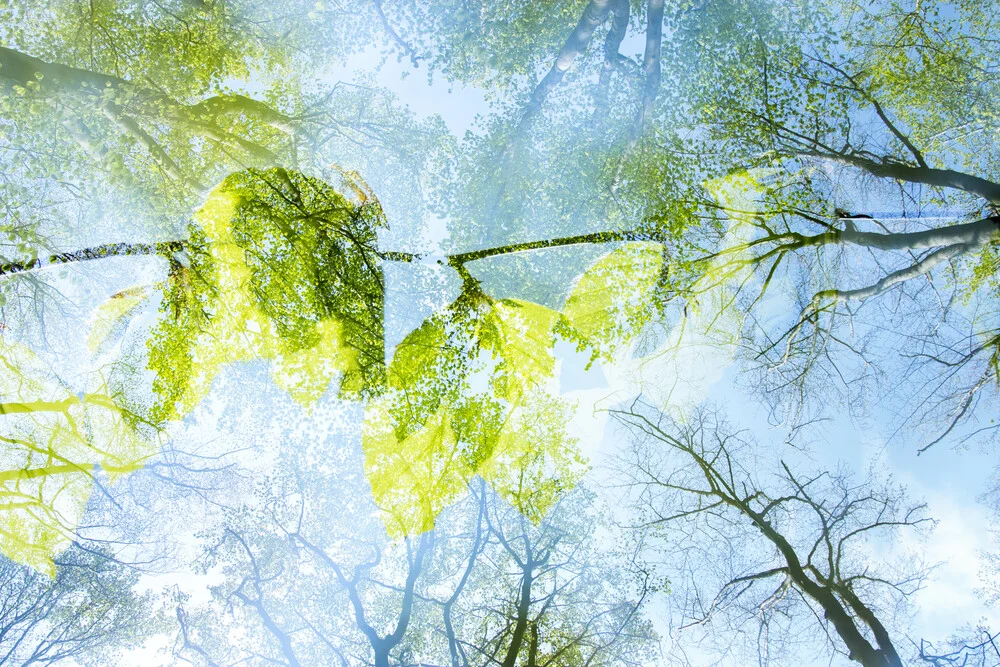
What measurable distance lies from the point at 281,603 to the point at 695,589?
5.04 m

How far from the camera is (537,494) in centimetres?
632

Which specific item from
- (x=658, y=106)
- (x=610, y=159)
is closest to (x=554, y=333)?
(x=610, y=159)

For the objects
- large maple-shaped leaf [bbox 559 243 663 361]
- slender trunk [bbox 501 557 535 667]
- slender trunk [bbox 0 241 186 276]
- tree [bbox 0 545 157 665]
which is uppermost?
large maple-shaped leaf [bbox 559 243 663 361]

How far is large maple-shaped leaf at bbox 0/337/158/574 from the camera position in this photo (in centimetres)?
567

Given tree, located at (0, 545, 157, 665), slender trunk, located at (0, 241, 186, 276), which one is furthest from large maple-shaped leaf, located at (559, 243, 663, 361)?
tree, located at (0, 545, 157, 665)

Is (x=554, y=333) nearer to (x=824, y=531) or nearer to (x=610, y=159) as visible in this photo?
(x=610, y=159)

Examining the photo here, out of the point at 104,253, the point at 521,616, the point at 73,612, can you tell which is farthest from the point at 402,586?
the point at 104,253

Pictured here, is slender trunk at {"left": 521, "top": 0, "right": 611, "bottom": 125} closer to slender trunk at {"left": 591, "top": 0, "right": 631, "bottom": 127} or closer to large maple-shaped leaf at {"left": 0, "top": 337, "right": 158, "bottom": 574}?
slender trunk at {"left": 591, "top": 0, "right": 631, "bottom": 127}

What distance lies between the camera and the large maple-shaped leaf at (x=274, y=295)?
253 inches

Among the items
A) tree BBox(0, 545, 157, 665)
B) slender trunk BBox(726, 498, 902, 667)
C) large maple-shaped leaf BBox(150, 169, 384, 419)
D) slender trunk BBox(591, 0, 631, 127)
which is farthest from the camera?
large maple-shaped leaf BBox(150, 169, 384, 419)

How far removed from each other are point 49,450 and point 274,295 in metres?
3.09

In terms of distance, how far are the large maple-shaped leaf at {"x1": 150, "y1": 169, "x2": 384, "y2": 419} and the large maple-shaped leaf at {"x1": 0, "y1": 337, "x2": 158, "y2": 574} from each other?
570mm

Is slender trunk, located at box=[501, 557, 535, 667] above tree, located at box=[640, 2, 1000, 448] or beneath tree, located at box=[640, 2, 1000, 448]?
beneath

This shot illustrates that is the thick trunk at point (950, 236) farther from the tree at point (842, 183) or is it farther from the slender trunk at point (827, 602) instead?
the slender trunk at point (827, 602)
